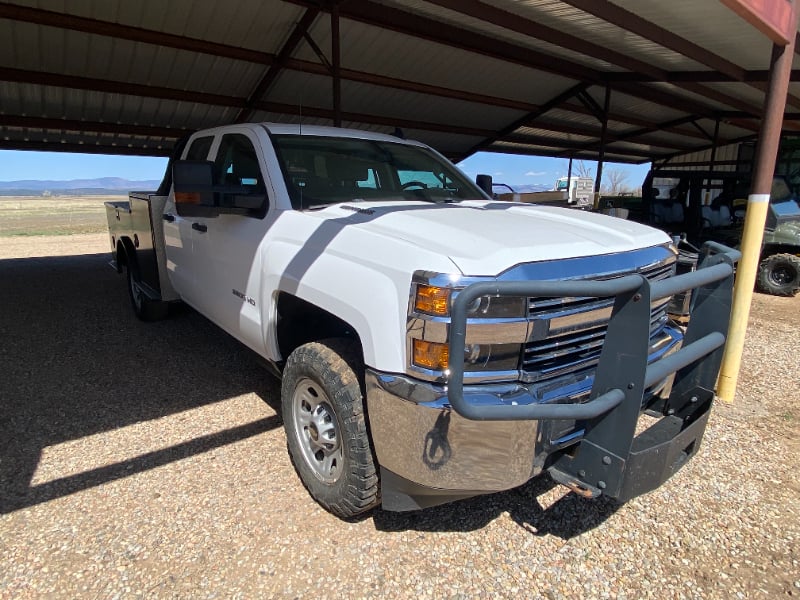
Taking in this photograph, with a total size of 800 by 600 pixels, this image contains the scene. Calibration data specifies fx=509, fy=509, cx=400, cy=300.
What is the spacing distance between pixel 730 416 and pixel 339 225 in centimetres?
343

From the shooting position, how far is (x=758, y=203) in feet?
13.3

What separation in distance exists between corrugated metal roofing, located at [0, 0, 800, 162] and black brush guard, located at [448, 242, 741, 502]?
439 cm

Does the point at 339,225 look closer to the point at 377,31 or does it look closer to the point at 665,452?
the point at 665,452

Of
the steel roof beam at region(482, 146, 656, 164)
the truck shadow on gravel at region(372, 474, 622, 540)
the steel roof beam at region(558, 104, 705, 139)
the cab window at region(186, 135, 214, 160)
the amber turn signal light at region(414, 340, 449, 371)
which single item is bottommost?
the truck shadow on gravel at region(372, 474, 622, 540)

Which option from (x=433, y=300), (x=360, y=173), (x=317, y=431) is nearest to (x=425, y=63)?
(x=360, y=173)

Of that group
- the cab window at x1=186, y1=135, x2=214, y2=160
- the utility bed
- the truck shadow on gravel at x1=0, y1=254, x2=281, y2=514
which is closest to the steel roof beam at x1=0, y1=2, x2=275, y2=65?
the utility bed

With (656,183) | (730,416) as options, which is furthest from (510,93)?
(730,416)

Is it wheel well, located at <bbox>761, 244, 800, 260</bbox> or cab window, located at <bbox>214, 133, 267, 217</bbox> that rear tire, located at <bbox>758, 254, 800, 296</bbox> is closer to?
wheel well, located at <bbox>761, 244, 800, 260</bbox>

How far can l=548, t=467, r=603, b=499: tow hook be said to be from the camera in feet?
6.88

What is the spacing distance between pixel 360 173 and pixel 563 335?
2.05m

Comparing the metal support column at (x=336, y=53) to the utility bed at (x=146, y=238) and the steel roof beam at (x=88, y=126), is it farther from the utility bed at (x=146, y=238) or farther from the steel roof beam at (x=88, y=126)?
the steel roof beam at (x=88, y=126)

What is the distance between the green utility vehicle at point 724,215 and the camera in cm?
888

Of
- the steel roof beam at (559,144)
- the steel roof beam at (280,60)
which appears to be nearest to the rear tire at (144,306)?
the steel roof beam at (280,60)

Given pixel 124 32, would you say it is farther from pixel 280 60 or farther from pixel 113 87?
pixel 280 60
